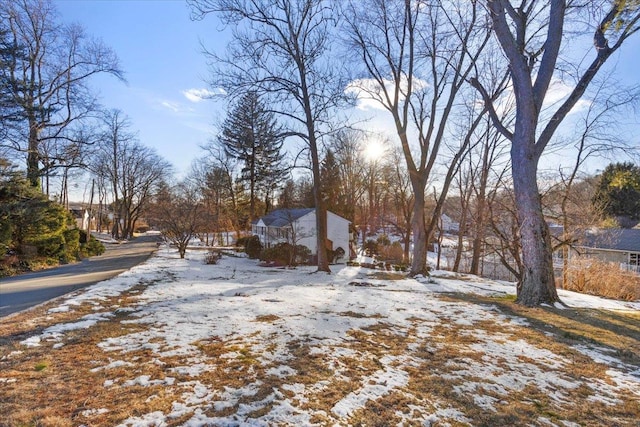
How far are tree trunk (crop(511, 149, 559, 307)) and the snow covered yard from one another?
2.30 feet

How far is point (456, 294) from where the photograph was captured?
839 cm

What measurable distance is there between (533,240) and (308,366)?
18.5ft

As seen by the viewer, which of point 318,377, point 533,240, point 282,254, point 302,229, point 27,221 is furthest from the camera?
point 302,229

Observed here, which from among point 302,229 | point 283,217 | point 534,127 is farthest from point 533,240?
point 283,217

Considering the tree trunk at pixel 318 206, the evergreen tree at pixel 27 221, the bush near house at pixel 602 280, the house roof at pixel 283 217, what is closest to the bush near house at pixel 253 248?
the house roof at pixel 283 217

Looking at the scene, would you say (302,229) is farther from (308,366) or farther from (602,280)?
(308,366)

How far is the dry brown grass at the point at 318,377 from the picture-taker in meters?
2.46

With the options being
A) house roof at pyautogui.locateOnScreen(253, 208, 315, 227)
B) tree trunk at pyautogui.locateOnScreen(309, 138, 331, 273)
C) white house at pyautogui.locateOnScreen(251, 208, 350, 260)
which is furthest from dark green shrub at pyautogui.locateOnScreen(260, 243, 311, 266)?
tree trunk at pyautogui.locateOnScreen(309, 138, 331, 273)

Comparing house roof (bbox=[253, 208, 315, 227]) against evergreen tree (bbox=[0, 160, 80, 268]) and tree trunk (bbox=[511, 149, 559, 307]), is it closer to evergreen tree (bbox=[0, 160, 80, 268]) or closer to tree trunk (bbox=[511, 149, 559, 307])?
evergreen tree (bbox=[0, 160, 80, 268])

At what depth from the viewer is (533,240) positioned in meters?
6.50

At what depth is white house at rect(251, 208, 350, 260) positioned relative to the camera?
19375 millimetres

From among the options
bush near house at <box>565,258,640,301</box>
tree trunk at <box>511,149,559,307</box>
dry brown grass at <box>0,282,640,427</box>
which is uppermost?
tree trunk at <box>511,149,559,307</box>

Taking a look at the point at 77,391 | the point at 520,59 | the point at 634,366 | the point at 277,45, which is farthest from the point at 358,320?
the point at 277,45

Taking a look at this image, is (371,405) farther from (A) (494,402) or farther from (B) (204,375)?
(B) (204,375)
